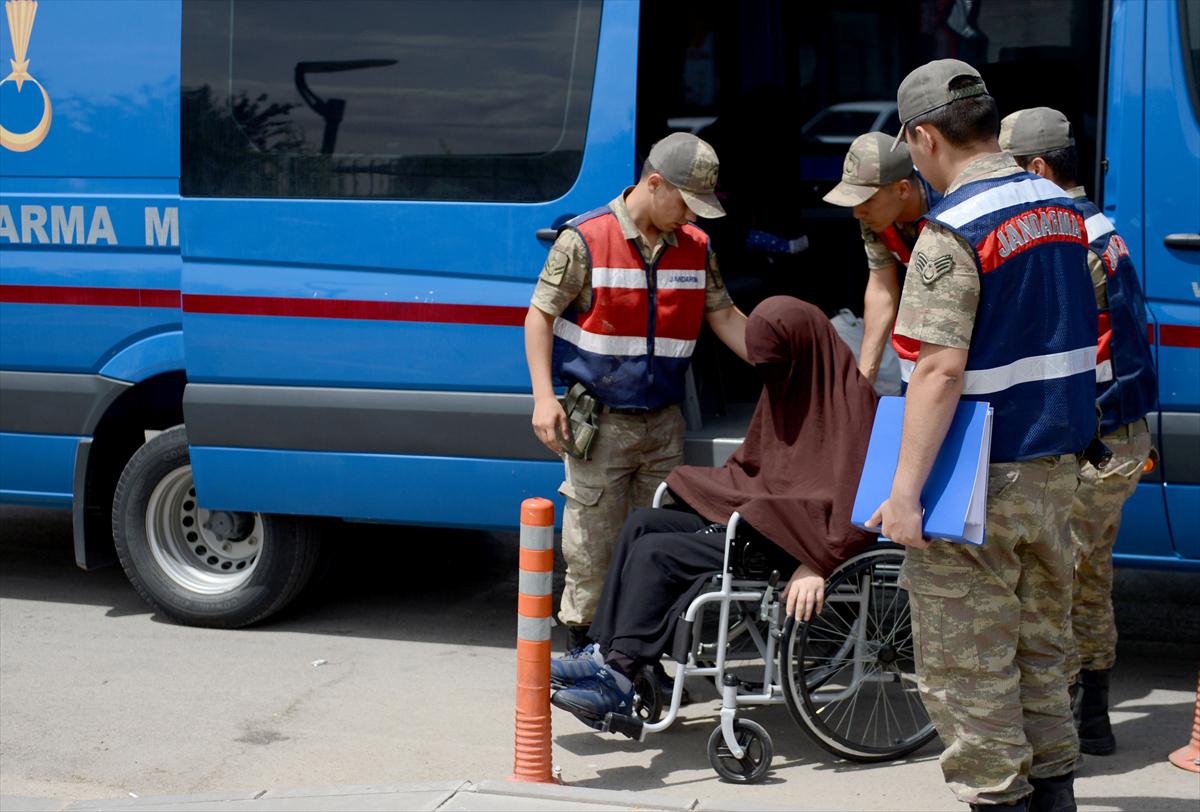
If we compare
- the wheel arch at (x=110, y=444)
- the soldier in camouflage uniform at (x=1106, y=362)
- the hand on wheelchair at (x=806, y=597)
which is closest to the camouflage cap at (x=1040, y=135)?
the soldier in camouflage uniform at (x=1106, y=362)

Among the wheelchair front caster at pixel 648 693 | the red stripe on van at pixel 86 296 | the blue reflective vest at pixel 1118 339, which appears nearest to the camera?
the blue reflective vest at pixel 1118 339

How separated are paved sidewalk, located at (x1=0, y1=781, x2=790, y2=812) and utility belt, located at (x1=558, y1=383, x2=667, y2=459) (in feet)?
3.74

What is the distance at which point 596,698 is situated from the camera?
441cm

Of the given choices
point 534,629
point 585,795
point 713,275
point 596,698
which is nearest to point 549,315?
point 713,275

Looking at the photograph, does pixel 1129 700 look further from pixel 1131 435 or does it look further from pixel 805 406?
pixel 805 406

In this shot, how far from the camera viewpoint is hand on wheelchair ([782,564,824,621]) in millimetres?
4363

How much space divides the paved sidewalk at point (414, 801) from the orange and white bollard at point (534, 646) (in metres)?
0.12

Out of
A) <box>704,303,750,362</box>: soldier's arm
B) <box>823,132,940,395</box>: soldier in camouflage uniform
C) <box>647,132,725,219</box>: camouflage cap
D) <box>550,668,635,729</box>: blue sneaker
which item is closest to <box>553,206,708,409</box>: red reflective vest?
<box>704,303,750,362</box>: soldier's arm

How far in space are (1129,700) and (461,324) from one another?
8.34 feet

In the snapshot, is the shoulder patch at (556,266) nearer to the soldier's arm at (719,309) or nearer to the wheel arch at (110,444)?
the soldier's arm at (719,309)

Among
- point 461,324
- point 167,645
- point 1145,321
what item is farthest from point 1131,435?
point 167,645

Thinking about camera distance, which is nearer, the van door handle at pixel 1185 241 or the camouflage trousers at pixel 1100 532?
the camouflage trousers at pixel 1100 532

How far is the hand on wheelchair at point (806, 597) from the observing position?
172 inches

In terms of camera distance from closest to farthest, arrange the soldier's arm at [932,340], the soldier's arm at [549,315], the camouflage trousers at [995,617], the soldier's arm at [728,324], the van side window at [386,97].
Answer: the soldier's arm at [932,340], the camouflage trousers at [995,617], the soldier's arm at [549,315], the soldier's arm at [728,324], the van side window at [386,97]
